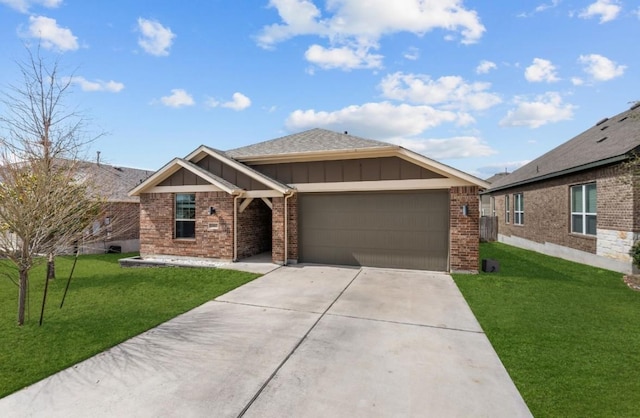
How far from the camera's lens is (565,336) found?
15.5 feet

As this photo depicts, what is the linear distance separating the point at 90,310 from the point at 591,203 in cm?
1554

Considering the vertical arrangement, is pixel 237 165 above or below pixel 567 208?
above

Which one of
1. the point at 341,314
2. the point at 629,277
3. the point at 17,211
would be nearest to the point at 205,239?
the point at 17,211

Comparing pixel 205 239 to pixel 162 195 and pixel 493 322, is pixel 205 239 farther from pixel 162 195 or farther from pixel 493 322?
pixel 493 322

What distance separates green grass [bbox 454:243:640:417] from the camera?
317 centimetres

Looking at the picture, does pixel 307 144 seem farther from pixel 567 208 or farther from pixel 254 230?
pixel 567 208

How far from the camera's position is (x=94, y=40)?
813 cm

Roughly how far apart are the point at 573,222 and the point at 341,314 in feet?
38.3

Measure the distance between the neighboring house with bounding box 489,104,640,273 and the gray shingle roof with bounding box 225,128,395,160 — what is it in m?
7.32

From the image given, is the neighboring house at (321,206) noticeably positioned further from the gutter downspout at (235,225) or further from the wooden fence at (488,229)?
the wooden fence at (488,229)

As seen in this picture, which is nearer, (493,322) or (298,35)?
(493,322)

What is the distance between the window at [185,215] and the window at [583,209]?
14666 millimetres

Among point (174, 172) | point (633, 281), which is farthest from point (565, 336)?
point (174, 172)

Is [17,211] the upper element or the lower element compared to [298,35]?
lower
